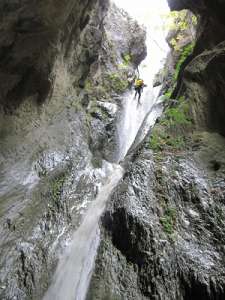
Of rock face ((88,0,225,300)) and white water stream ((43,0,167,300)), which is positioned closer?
rock face ((88,0,225,300))

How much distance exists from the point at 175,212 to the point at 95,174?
462cm

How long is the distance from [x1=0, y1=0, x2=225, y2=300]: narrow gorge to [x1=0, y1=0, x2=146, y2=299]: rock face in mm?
40

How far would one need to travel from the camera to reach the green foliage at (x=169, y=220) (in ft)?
23.8

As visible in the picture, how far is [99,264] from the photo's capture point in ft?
23.8

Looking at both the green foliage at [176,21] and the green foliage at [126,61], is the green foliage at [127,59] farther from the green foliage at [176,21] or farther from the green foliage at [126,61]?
the green foliage at [176,21]

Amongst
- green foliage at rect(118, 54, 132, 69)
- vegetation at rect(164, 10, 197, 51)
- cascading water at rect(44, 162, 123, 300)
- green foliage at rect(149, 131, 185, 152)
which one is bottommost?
cascading water at rect(44, 162, 123, 300)

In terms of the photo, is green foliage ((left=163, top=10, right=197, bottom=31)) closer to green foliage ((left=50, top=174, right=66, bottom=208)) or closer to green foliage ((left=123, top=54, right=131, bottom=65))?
green foliage ((left=123, top=54, right=131, bottom=65))

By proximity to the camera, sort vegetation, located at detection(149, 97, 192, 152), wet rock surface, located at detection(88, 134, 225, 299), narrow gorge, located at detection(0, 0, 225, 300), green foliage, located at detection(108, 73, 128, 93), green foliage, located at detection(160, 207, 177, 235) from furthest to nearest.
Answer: green foliage, located at detection(108, 73, 128, 93) → vegetation, located at detection(149, 97, 192, 152) → green foliage, located at detection(160, 207, 177, 235) → narrow gorge, located at detection(0, 0, 225, 300) → wet rock surface, located at detection(88, 134, 225, 299)

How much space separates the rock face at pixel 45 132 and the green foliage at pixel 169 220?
295 centimetres

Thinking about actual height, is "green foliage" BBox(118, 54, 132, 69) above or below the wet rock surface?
above

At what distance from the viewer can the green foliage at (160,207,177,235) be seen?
725 centimetres

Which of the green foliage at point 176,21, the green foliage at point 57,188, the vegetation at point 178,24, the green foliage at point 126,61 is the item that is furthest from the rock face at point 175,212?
the green foliage at point 176,21

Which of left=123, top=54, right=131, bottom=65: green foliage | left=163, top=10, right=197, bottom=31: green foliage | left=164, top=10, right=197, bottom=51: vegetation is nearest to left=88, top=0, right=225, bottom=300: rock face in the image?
left=164, top=10, right=197, bottom=51: vegetation

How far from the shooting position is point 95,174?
11.7m
